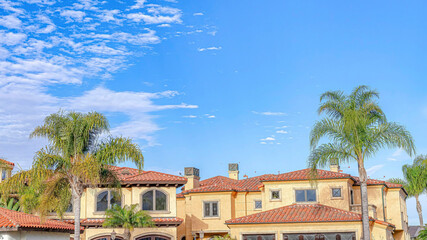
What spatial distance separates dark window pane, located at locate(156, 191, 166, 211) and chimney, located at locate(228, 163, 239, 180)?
12880mm

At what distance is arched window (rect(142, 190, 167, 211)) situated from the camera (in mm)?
43531

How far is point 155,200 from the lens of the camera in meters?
43.7

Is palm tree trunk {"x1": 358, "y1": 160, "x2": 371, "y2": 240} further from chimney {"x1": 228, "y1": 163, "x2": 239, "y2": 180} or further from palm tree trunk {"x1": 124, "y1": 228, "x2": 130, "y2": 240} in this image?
chimney {"x1": 228, "y1": 163, "x2": 239, "y2": 180}

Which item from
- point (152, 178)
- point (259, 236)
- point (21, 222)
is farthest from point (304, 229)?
point (21, 222)

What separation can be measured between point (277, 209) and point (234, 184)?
10.2 m

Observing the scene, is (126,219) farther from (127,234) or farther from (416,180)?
(416,180)

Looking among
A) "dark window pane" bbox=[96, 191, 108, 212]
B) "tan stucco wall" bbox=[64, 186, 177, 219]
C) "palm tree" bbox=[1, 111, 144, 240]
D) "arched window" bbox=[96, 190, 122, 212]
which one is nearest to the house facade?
"tan stucco wall" bbox=[64, 186, 177, 219]

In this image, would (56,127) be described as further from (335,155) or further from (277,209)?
(277,209)

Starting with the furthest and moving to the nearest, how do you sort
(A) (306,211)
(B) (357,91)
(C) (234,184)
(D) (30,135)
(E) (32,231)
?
(C) (234,184) → (A) (306,211) → (B) (357,91) → (D) (30,135) → (E) (32,231)

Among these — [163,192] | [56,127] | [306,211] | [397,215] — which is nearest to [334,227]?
[306,211]

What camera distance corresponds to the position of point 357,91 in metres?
32.5

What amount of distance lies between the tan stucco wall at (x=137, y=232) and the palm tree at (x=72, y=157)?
1317 cm

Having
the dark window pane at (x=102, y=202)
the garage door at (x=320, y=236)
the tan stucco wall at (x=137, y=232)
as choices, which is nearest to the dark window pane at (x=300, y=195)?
the garage door at (x=320, y=236)

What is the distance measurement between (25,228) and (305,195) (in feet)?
77.8
